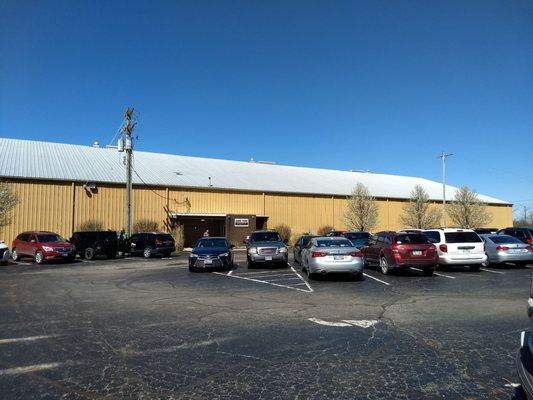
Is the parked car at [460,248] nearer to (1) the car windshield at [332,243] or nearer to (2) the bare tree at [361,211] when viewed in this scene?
(1) the car windshield at [332,243]

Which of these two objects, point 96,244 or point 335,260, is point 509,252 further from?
point 96,244

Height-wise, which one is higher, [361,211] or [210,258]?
[361,211]

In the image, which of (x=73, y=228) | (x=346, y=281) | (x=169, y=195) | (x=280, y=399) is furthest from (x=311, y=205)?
(x=280, y=399)

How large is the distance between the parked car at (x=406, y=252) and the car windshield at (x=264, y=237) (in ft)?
16.8

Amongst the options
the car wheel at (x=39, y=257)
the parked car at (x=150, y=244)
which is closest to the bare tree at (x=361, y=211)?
the parked car at (x=150, y=244)

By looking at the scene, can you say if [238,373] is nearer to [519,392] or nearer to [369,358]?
[369,358]

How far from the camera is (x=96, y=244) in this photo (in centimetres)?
2773

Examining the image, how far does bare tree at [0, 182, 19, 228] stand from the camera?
31444 millimetres

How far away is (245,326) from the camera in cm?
802

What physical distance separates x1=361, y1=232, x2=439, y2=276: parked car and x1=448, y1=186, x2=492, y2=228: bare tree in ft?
131

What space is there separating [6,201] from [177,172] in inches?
677

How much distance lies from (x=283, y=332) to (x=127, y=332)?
8.78 feet

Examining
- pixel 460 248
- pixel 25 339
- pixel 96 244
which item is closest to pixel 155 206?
pixel 96 244

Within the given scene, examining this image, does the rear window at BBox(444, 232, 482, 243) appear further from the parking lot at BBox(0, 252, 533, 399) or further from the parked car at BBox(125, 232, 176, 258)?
the parked car at BBox(125, 232, 176, 258)
